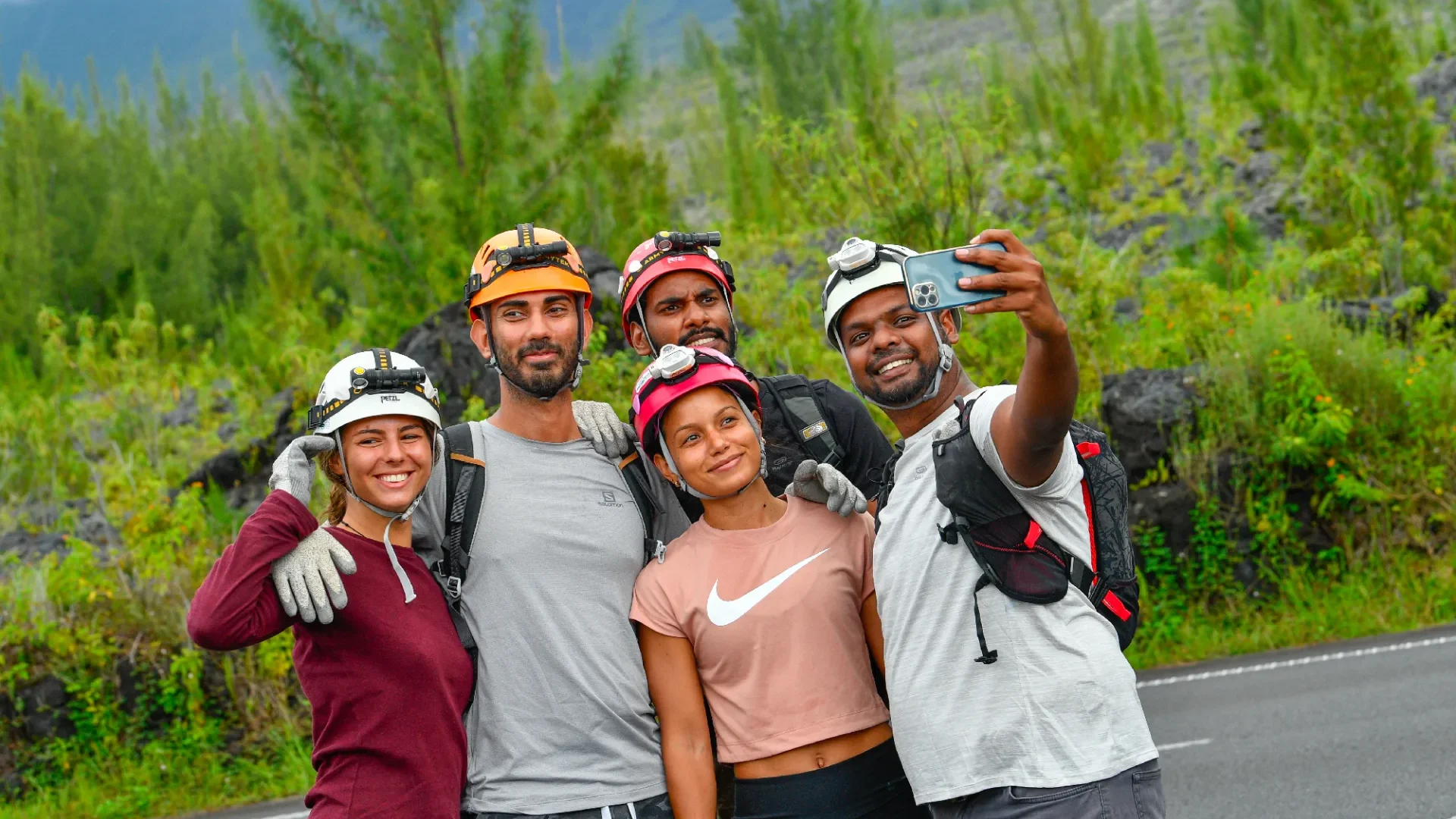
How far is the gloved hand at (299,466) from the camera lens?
3217mm

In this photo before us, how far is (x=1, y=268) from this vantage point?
27938mm

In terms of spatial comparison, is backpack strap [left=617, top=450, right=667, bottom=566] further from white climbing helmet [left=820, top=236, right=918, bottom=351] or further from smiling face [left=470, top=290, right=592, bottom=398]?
white climbing helmet [left=820, top=236, right=918, bottom=351]

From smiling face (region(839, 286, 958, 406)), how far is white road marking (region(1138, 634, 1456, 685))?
21.9 feet

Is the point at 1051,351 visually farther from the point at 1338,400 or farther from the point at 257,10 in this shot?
the point at 257,10

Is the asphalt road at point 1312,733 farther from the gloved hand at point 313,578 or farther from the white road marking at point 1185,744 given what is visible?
the gloved hand at point 313,578

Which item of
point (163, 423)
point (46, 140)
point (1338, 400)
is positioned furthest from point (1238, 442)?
point (46, 140)

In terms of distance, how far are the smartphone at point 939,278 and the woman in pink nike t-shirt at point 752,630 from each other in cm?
96

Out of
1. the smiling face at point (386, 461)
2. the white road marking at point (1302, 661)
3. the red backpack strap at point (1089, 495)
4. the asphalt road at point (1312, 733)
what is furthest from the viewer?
the white road marking at point (1302, 661)

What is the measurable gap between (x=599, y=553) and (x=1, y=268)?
29243mm

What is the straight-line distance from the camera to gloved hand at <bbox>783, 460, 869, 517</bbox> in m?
3.39

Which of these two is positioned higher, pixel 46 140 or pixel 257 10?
pixel 46 140

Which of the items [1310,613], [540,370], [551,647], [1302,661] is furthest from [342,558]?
[1310,613]

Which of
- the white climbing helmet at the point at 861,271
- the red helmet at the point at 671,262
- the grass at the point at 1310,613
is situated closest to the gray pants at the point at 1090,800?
the white climbing helmet at the point at 861,271

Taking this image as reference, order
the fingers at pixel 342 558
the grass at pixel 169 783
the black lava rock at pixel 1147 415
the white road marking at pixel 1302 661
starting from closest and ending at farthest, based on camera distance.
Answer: the fingers at pixel 342 558 < the grass at pixel 169 783 < the white road marking at pixel 1302 661 < the black lava rock at pixel 1147 415
